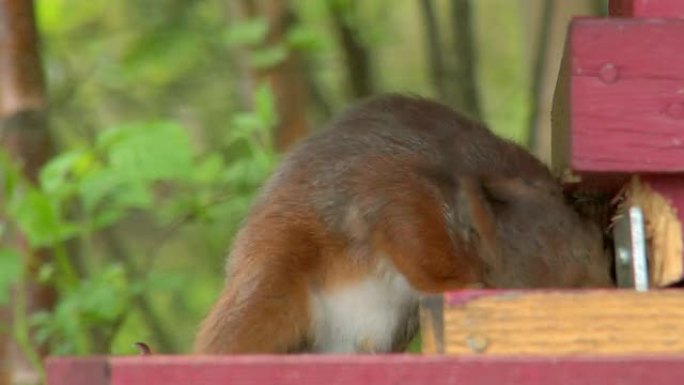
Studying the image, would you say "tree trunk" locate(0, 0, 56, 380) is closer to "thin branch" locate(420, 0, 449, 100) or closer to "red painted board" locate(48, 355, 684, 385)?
"thin branch" locate(420, 0, 449, 100)

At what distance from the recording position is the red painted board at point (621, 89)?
6.38 feet

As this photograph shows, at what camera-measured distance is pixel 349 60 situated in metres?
5.89

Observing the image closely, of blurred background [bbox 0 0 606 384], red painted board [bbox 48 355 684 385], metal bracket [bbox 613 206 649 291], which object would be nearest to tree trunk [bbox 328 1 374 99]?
blurred background [bbox 0 0 606 384]

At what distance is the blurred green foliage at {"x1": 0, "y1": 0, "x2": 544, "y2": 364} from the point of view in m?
3.80

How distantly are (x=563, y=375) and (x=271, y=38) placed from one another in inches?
143

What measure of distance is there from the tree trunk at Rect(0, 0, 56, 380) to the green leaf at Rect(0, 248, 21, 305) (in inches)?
21.5

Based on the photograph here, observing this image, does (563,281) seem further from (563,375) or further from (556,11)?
(556,11)

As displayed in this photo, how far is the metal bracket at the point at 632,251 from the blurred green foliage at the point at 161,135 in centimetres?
149

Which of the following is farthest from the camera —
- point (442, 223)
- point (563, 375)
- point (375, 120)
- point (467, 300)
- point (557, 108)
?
point (375, 120)

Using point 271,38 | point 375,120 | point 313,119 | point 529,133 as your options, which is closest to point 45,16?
point 313,119

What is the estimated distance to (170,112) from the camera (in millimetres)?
7105

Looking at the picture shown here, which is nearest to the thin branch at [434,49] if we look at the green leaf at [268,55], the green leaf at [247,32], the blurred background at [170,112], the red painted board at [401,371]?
the blurred background at [170,112]

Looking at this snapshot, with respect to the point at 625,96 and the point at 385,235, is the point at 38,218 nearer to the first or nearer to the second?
the point at 385,235

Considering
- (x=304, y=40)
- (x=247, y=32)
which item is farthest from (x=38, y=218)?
(x=304, y=40)
